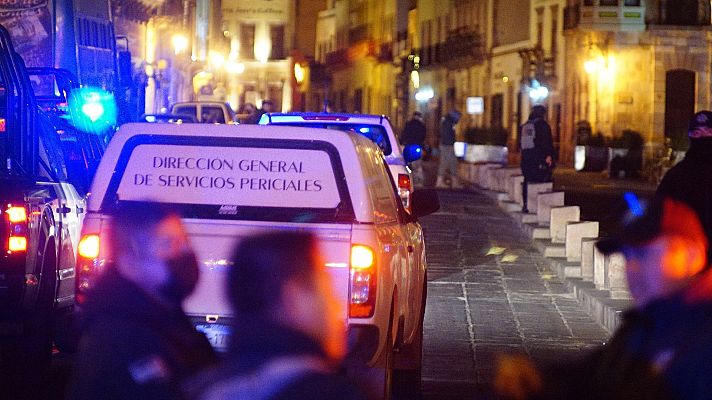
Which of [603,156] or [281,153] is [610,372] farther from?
[603,156]

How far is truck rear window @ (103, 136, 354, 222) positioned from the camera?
736 centimetres

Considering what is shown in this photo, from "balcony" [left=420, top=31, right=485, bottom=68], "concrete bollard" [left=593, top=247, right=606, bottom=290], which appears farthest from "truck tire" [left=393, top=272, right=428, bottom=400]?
"balcony" [left=420, top=31, right=485, bottom=68]

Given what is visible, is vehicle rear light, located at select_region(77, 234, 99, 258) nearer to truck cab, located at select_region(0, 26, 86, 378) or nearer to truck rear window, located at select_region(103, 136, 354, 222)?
truck rear window, located at select_region(103, 136, 354, 222)

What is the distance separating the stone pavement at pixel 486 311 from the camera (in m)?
10.5

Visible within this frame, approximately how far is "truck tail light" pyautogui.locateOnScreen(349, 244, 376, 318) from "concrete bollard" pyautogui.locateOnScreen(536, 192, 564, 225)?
1364cm

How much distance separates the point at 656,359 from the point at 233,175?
4445 mm

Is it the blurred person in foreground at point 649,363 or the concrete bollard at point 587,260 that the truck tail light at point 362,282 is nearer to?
the blurred person in foreground at point 649,363

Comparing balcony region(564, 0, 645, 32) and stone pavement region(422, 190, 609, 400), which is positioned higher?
balcony region(564, 0, 645, 32)

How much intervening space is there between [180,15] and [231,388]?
167 feet

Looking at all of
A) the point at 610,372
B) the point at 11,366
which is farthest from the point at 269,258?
the point at 11,366

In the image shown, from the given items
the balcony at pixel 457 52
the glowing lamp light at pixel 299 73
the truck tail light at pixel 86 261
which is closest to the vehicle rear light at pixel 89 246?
the truck tail light at pixel 86 261

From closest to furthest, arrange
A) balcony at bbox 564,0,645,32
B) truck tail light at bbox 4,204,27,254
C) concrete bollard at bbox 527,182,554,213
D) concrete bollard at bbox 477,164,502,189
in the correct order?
1. truck tail light at bbox 4,204,27,254
2. concrete bollard at bbox 527,182,554,213
3. concrete bollard at bbox 477,164,502,189
4. balcony at bbox 564,0,645,32

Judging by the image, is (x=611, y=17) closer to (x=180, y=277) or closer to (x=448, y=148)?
(x=448, y=148)

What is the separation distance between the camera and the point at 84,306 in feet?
23.3
